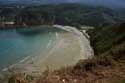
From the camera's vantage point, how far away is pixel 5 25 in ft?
397

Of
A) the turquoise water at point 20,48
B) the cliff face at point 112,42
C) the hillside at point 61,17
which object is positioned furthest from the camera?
the hillside at point 61,17

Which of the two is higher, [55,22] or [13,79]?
[13,79]

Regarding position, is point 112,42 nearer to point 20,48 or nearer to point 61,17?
point 20,48

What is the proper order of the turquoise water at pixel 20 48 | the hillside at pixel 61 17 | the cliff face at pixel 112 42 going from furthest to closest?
the hillside at pixel 61 17
the turquoise water at pixel 20 48
the cliff face at pixel 112 42

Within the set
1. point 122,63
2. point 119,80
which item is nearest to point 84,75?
point 119,80

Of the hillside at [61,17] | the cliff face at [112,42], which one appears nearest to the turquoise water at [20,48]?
the cliff face at [112,42]

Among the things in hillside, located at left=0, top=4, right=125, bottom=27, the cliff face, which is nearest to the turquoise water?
the cliff face

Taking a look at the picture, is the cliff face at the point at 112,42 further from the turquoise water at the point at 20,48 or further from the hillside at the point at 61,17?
the hillside at the point at 61,17

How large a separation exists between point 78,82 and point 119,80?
1.58 meters

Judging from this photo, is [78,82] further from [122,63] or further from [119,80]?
[122,63]

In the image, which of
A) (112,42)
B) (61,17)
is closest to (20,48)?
(112,42)

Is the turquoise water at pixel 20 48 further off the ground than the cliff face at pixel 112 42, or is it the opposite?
the cliff face at pixel 112 42

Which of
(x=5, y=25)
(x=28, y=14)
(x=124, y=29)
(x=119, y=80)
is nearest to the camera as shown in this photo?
(x=119, y=80)

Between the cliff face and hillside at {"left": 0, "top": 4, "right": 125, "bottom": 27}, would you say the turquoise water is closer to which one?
the cliff face
